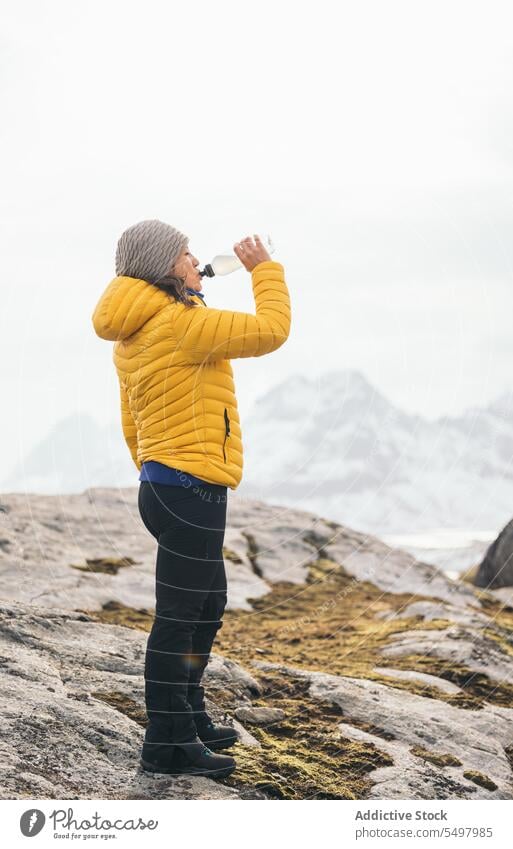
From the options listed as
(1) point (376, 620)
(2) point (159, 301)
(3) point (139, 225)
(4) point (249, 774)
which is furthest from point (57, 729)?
(1) point (376, 620)

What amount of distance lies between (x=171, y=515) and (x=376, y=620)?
18.5 feet

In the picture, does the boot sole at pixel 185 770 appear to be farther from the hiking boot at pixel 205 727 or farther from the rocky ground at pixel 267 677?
the hiking boot at pixel 205 727

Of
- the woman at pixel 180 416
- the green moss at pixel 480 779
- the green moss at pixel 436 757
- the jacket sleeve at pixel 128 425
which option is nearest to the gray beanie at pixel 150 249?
the woman at pixel 180 416

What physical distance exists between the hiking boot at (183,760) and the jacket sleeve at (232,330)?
6.67 feet

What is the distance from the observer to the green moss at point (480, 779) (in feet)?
20.4

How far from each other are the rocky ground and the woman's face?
96.6 inches

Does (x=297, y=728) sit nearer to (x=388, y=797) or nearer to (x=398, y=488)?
(x=388, y=797)

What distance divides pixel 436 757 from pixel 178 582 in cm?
223

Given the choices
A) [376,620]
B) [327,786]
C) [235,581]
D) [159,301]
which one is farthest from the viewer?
[235,581]

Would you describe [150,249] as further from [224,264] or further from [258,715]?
[258,715]

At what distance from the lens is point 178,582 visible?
5.29m

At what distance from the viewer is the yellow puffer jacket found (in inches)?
205

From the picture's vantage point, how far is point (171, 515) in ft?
17.4

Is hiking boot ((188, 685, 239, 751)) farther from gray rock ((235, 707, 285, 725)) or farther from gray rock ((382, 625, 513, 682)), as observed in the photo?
gray rock ((382, 625, 513, 682))
